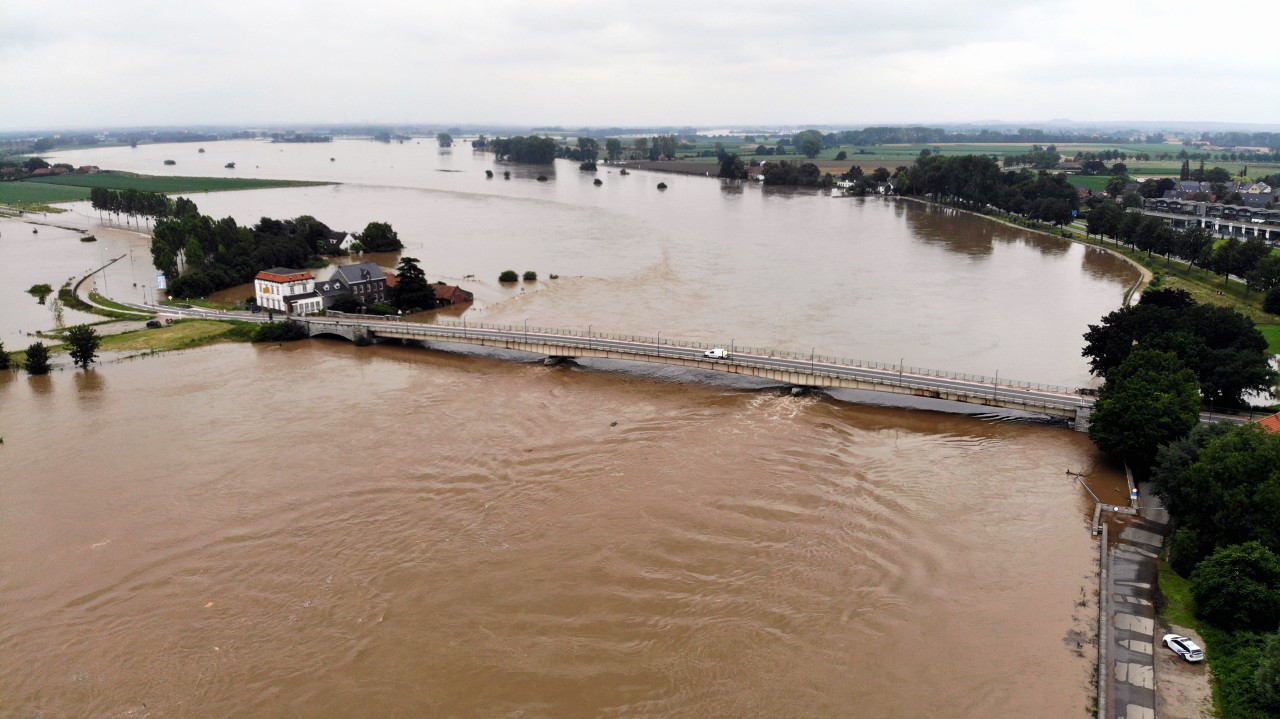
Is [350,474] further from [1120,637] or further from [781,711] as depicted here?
[1120,637]

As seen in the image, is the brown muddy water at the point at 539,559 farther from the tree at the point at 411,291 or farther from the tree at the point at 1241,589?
the tree at the point at 411,291

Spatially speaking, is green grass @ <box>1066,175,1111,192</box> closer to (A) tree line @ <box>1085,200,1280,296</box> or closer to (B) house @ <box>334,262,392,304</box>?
(A) tree line @ <box>1085,200,1280,296</box>

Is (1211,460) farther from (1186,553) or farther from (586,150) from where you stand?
(586,150)

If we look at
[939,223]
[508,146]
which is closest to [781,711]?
[939,223]

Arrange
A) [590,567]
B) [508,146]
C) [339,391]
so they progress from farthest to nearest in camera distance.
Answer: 1. [508,146]
2. [339,391]
3. [590,567]

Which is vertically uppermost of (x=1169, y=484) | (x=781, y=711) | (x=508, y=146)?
(x=508, y=146)

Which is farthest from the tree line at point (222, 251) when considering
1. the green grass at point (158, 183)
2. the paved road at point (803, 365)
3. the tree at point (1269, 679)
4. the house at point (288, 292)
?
the green grass at point (158, 183)
